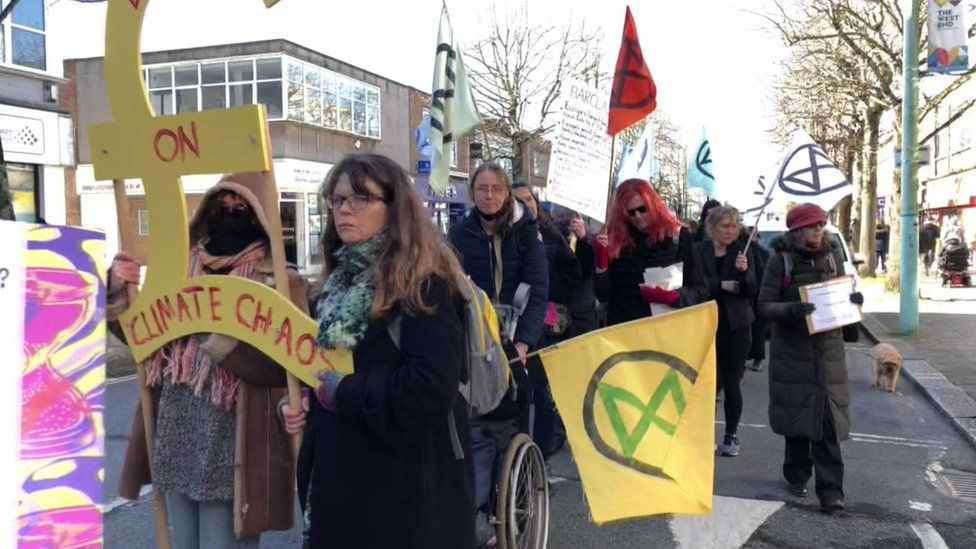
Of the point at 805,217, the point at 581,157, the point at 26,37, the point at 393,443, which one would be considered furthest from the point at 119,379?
the point at 26,37

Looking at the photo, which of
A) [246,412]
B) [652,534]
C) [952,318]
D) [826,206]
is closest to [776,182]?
[826,206]

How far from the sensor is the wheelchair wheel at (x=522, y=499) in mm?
3496

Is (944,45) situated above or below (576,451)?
above

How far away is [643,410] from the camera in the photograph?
3367 mm

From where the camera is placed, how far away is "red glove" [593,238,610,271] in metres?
5.79

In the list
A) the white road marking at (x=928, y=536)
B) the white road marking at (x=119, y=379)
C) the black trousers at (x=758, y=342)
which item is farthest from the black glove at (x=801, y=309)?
the white road marking at (x=119, y=379)

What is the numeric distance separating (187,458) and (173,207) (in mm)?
810

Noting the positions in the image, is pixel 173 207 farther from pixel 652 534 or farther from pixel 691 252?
pixel 691 252

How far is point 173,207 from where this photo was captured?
103 inches

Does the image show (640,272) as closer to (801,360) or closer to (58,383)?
(801,360)

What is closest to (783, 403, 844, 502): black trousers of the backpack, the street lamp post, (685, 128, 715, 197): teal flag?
the backpack

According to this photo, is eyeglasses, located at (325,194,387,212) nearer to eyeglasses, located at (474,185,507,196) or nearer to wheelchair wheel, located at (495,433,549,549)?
wheelchair wheel, located at (495,433,549,549)

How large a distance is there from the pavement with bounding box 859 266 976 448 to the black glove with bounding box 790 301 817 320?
256 centimetres

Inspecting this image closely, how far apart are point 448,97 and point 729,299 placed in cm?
255
